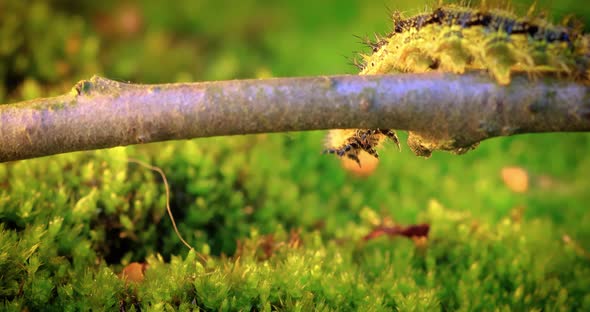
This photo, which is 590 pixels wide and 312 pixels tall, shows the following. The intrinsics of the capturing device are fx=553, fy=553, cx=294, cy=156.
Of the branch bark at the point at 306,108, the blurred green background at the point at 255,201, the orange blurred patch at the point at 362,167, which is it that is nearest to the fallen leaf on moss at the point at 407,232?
the blurred green background at the point at 255,201

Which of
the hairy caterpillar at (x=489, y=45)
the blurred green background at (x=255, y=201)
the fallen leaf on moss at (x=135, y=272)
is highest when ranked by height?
the hairy caterpillar at (x=489, y=45)

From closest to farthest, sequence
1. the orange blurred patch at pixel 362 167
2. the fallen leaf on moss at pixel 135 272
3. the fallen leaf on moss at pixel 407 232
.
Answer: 1. the fallen leaf on moss at pixel 135 272
2. the fallen leaf on moss at pixel 407 232
3. the orange blurred patch at pixel 362 167

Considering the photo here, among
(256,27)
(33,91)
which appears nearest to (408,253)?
(33,91)

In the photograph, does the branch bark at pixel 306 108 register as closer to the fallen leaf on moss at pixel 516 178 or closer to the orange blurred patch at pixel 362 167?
the orange blurred patch at pixel 362 167

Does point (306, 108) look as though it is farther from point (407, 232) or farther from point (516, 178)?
point (516, 178)

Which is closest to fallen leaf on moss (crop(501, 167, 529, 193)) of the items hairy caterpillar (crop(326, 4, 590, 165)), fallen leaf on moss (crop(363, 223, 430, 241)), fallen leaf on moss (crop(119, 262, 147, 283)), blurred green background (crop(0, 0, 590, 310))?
blurred green background (crop(0, 0, 590, 310))
